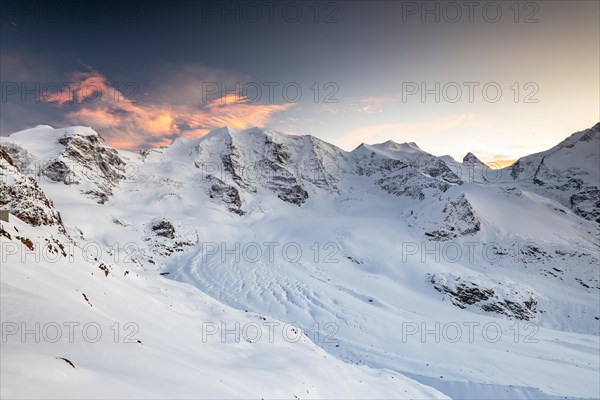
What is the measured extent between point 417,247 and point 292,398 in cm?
5904

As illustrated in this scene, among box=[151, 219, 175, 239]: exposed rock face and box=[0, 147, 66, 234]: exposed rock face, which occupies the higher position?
box=[0, 147, 66, 234]: exposed rock face

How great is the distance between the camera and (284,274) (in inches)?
1671

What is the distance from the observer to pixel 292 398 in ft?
33.6

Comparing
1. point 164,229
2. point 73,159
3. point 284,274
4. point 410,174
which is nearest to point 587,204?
point 410,174

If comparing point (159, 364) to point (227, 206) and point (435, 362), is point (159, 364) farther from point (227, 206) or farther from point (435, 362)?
point (227, 206)

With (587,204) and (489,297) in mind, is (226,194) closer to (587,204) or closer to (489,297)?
(489,297)

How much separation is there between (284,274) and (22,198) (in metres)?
30.2

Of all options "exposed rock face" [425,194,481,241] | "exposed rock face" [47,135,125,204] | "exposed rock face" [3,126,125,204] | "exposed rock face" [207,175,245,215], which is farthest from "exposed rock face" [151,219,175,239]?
"exposed rock face" [425,194,481,241]

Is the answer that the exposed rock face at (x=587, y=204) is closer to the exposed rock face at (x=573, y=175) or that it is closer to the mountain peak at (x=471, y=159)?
the exposed rock face at (x=573, y=175)

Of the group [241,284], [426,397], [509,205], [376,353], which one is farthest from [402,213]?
[426,397]

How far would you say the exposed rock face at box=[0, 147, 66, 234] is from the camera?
17672 millimetres

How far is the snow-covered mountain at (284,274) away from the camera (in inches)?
375

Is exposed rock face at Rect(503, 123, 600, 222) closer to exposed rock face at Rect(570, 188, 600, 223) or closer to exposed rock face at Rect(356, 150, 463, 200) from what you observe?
exposed rock face at Rect(570, 188, 600, 223)

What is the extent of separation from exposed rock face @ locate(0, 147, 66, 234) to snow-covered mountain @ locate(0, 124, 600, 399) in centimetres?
12
